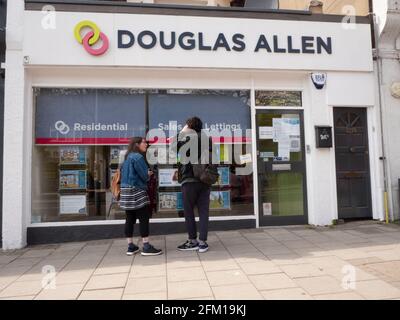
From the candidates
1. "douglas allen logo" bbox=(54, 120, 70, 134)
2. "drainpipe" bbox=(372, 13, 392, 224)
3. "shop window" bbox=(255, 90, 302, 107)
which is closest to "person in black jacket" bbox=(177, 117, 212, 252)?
"shop window" bbox=(255, 90, 302, 107)

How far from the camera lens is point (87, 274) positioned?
4250mm

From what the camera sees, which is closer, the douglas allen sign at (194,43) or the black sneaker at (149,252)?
the black sneaker at (149,252)

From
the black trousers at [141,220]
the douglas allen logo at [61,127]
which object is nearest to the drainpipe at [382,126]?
the black trousers at [141,220]

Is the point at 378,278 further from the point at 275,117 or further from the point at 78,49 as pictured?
the point at 78,49

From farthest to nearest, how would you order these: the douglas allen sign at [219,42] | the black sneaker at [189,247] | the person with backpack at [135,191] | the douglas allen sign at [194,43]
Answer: the douglas allen sign at [219,42]
the douglas allen sign at [194,43]
the black sneaker at [189,247]
the person with backpack at [135,191]

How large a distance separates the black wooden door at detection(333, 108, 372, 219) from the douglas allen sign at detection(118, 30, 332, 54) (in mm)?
1361

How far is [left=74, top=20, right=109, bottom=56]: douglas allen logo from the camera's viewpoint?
592 cm

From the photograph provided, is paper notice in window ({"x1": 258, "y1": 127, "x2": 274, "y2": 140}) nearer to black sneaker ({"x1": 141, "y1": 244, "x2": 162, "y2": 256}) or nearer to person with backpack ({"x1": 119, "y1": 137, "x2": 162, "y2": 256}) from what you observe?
person with backpack ({"x1": 119, "y1": 137, "x2": 162, "y2": 256})

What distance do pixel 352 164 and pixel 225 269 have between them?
3.96 m

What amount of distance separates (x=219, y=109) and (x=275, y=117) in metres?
1.12

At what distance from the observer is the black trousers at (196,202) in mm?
5020

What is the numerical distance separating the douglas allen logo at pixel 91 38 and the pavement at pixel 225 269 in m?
3.32

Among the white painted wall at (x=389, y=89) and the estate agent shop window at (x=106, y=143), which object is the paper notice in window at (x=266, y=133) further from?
the white painted wall at (x=389, y=89)

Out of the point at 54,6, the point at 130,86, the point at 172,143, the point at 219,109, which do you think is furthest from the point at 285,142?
the point at 54,6
